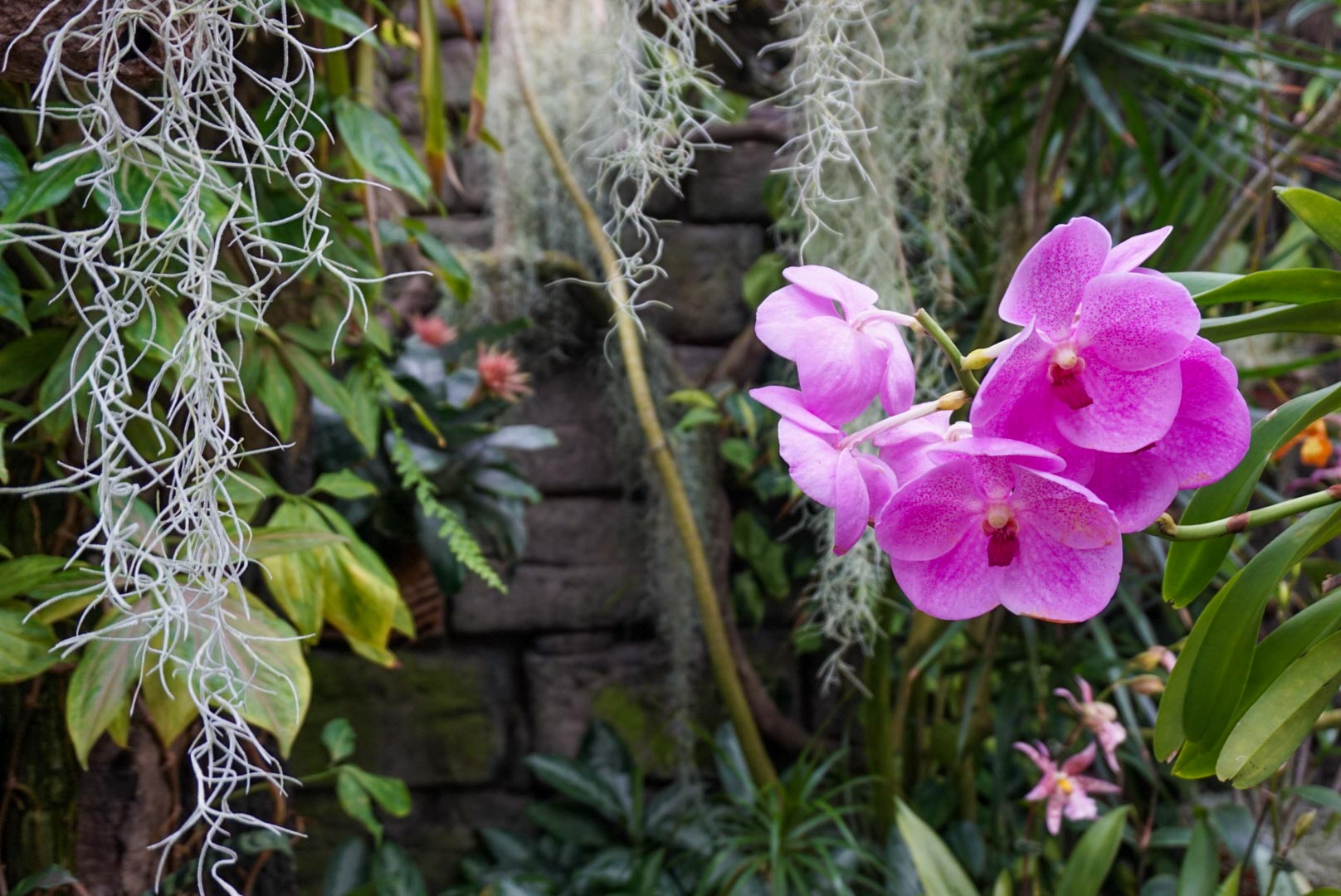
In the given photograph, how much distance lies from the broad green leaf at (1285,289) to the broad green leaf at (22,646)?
0.75 metres

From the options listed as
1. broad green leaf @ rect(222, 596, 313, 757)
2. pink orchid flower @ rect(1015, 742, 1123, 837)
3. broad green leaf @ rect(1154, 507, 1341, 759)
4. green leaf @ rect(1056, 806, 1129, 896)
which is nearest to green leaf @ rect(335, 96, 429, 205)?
broad green leaf @ rect(222, 596, 313, 757)

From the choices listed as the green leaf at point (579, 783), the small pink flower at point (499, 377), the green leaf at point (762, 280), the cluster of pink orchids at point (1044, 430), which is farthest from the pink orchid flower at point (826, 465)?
the green leaf at point (762, 280)

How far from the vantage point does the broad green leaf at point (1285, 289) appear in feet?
1.42

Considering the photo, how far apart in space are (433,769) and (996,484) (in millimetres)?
1863

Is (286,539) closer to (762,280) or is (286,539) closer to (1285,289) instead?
(1285,289)

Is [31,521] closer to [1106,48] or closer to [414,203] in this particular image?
[414,203]

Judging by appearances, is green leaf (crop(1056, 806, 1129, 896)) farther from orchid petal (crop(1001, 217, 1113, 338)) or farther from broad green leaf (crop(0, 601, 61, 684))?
broad green leaf (crop(0, 601, 61, 684))

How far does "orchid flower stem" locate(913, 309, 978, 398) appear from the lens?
35 cm

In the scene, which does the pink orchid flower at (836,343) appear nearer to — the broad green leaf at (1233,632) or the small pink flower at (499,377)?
the broad green leaf at (1233,632)

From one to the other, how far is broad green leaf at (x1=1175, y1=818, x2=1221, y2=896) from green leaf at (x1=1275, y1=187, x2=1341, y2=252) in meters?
0.91

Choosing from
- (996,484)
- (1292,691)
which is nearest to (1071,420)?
(996,484)

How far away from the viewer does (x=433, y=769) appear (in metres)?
1.98

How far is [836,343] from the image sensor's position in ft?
1.24

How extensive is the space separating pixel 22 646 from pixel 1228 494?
790 millimetres
